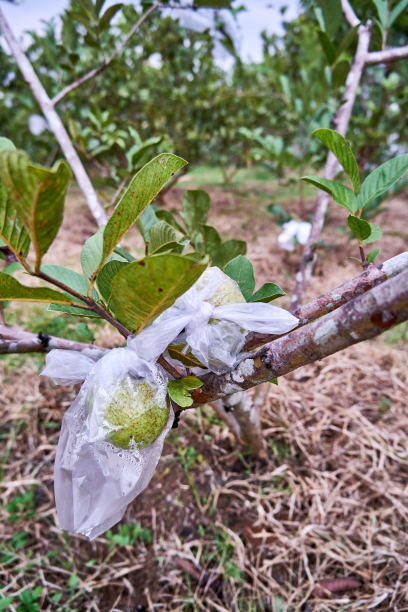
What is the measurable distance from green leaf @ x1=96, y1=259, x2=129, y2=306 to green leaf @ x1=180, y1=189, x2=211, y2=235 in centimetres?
39

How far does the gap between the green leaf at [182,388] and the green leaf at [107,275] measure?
133mm

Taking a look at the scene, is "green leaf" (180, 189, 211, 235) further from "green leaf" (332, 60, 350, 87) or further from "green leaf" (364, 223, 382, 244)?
"green leaf" (332, 60, 350, 87)

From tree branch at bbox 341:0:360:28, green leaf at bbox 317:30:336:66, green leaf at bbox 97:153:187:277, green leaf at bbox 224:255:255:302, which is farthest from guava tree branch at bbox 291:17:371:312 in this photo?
green leaf at bbox 97:153:187:277

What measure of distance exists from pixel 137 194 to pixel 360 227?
0.30 metres

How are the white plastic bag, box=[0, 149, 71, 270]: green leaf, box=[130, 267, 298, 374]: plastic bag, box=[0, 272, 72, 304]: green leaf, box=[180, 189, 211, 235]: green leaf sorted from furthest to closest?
the white plastic bag → box=[180, 189, 211, 235]: green leaf → box=[130, 267, 298, 374]: plastic bag → box=[0, 272, 72, 304]: green leaf → box=[0, 149, 71, 270]: green leaf

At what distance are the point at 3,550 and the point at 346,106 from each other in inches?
61.5

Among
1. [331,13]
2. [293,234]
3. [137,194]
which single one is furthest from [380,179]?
[293,234]

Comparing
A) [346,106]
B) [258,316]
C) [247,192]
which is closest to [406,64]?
[247,192]

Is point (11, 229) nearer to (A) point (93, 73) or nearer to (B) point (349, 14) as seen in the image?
(A) point (93, 73)

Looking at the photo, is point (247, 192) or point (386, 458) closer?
point (386, 458)

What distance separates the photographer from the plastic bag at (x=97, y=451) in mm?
481

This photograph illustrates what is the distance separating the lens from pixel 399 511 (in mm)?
1017

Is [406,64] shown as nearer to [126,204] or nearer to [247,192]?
[247,192]

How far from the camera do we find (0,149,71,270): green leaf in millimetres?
266
